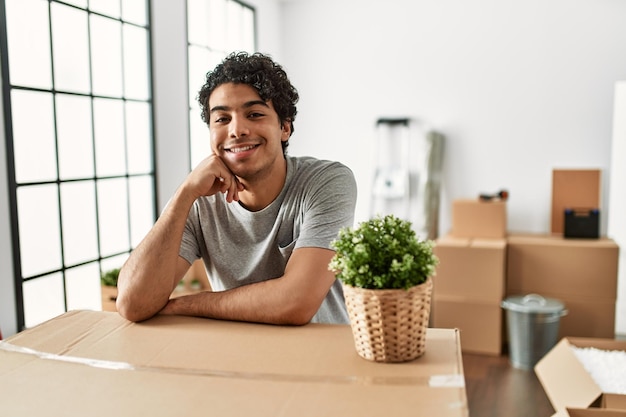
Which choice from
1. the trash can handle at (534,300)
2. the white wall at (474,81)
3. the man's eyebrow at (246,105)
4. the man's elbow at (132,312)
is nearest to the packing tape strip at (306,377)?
the man's elbow at (132,312)

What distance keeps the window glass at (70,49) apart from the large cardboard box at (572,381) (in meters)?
2.52

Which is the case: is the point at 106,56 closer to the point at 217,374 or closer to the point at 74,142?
the point at 74,142

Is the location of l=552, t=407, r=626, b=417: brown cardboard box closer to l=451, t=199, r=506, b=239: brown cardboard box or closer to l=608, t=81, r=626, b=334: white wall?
l=451, t=199, r=506, b=239: brown cardboard box

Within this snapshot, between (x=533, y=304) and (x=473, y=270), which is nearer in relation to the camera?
(x=533, y=304)

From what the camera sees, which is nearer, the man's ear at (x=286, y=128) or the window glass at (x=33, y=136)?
the man's ear at (x=286, y=128)

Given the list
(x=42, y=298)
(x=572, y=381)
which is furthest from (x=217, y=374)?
(x=42, y=298)

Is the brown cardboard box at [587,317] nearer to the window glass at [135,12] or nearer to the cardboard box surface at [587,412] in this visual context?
the cardboard box surface at [587,412]

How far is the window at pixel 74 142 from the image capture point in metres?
2.55

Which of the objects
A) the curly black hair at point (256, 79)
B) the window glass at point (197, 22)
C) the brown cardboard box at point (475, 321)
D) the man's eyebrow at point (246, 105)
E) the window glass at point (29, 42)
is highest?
the window glass at point (197, 22)

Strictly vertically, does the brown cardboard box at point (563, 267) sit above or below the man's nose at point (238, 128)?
below

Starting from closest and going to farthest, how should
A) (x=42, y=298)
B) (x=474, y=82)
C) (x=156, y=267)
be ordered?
(x=156, y=267) < (x=42, y=298) < (x=474, y=82)

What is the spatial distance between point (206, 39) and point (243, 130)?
8.72ft

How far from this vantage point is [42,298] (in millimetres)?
2707

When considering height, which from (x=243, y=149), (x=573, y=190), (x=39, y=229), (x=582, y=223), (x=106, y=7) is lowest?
(x=582, y=223)
